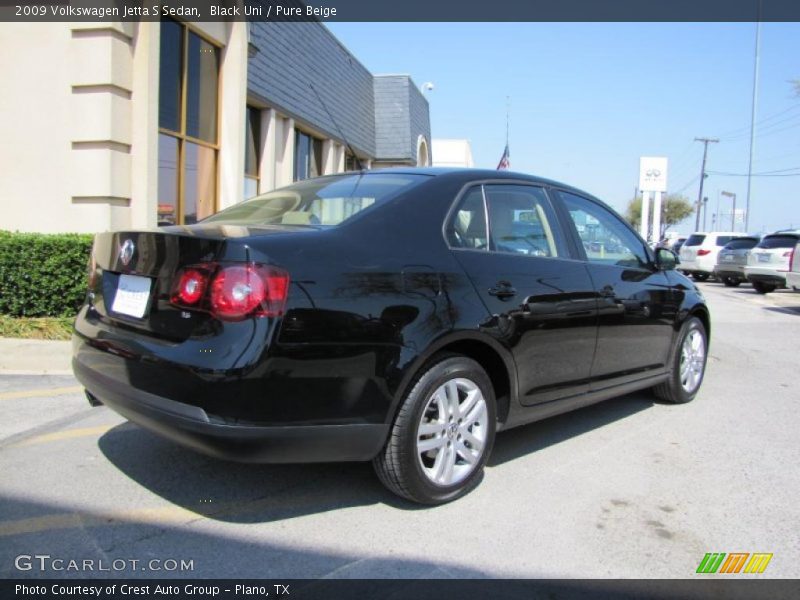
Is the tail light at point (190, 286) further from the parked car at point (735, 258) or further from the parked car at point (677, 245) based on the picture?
the parked car at point (677, 245)

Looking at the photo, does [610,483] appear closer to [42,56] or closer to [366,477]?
[366,477]

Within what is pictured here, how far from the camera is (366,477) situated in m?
3.63

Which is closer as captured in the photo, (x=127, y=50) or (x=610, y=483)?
(x=610, y=483)

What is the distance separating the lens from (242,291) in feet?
8.55

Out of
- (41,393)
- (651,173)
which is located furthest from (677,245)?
(41,393)

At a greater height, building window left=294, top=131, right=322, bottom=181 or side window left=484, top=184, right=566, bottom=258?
building window left=294, top=131, right=322, bottom=181

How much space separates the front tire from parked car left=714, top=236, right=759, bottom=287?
18460 mm

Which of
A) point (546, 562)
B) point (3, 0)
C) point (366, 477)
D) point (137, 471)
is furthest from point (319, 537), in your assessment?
point (3, 0)

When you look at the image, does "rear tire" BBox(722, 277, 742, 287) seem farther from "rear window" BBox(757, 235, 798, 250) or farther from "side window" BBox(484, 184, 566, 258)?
"side window" BBox(484, 184, 566, 258)

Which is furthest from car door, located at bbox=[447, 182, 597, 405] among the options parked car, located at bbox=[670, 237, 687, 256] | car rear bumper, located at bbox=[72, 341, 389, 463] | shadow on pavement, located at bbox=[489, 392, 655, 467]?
parked car, located at bbox=[670, 237, 687, 256]

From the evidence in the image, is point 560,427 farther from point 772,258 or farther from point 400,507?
point 772,258

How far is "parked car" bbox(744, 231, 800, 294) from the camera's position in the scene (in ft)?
52.6

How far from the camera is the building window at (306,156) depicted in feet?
50.2

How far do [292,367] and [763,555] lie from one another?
7.32 ft
